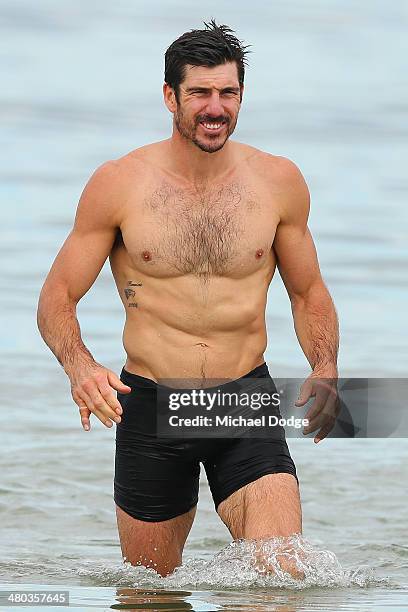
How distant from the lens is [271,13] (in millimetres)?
32781

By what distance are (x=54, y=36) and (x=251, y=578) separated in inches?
944

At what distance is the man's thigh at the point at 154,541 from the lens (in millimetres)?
8297

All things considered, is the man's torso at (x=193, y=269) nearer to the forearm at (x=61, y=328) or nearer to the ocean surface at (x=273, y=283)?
the forearm at (x=61, y=328)

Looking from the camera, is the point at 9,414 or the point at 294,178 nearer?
the point at 294,178

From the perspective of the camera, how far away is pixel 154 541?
829 cm

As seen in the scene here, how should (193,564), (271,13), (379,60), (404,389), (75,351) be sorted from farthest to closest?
1. (271,13)
2. (379,60)
3. (404,389)
4. (193,564)
5. (75,351)

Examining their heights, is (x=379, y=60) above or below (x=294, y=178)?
above

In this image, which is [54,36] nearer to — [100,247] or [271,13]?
[271,13]

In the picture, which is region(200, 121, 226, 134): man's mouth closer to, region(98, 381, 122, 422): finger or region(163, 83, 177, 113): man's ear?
region(163, 83, 177, 113): man's ear

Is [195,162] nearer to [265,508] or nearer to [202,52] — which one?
[202,52]

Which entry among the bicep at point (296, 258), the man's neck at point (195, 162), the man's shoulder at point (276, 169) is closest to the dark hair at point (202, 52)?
the man's neck at point (195, 162)

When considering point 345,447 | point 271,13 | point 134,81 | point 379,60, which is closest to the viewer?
point 345,447

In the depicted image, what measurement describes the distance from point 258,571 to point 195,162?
5.55 feet

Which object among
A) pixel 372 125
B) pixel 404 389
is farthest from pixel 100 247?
pixel 372 125
